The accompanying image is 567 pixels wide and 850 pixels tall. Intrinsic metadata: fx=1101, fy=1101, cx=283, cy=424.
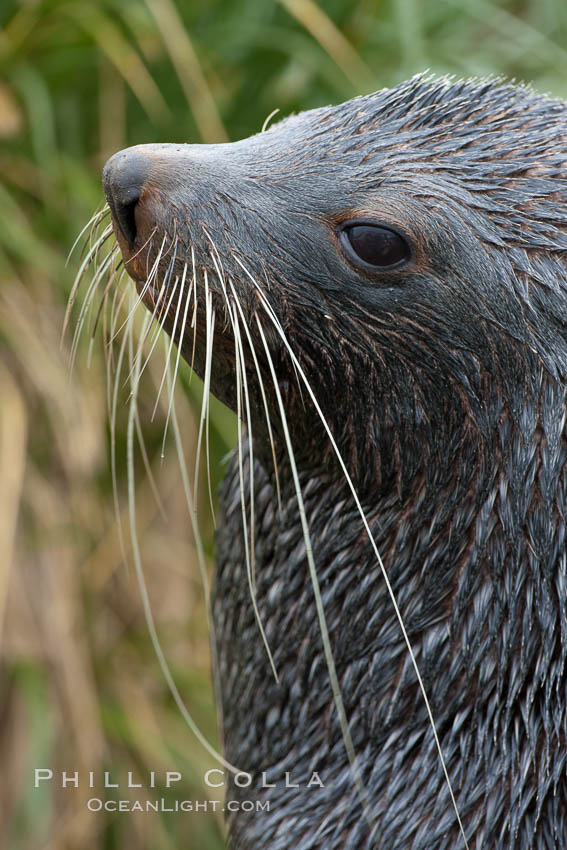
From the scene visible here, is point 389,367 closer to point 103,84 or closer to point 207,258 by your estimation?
point 207,258

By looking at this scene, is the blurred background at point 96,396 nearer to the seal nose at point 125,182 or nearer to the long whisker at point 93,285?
the long whisker at point 93,285

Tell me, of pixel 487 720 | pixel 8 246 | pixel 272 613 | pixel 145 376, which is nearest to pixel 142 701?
pixel 145 376

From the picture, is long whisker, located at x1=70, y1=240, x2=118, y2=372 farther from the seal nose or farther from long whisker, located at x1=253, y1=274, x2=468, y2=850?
long whisker, located at x1=253, y1=274, x2=468, y2=850

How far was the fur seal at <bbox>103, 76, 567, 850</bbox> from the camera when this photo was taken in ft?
5.87

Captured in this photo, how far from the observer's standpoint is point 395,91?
197 cm

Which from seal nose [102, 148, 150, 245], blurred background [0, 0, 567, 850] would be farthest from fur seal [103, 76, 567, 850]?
blurred background [0, 0, 567, 850]

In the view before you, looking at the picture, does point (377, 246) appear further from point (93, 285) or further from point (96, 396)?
point (96, 396)

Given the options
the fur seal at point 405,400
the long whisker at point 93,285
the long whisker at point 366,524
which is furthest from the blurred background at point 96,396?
the long whisker at point 366,524

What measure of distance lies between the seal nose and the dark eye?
36 cm

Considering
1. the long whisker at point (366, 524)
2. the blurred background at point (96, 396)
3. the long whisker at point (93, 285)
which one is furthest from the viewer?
the blurred background at point (96, 396)

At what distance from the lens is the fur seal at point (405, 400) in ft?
5.87

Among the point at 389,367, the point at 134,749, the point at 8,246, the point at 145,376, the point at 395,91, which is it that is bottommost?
the point at 134,749

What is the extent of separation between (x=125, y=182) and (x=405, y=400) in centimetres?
59

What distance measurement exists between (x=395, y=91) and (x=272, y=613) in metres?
1.03
